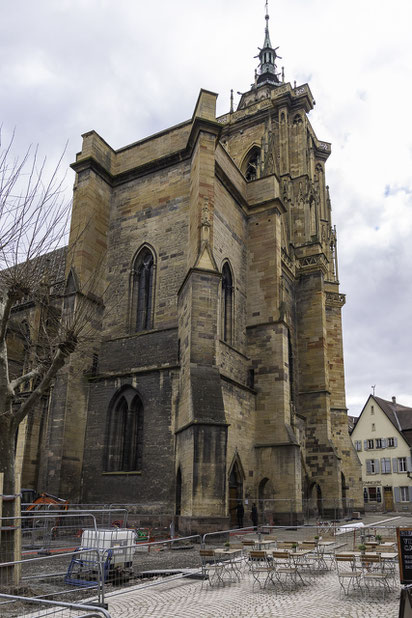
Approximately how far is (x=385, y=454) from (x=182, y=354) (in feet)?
99.5

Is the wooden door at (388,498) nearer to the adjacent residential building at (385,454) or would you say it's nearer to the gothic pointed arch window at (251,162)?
the adjacent residential building at (385,454)

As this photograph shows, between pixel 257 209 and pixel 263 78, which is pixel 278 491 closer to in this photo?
pixel 257 209

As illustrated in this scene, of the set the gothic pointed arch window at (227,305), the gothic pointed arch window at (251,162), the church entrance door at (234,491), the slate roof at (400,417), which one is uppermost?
Result: the gothic pointed arch window at (251,162)

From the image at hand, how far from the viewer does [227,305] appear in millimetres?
20188

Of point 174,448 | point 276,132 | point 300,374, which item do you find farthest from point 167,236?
point 276,132

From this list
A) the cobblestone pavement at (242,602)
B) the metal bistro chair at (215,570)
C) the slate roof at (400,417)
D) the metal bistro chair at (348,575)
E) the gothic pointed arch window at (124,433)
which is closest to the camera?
the cobblestone pavement at (242,602)

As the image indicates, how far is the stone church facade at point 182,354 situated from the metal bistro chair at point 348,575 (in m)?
5.10

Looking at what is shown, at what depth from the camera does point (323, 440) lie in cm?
2492

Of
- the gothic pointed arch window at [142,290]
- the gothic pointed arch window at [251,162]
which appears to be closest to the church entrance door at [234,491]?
the gothic pointed arch window at [142,290]

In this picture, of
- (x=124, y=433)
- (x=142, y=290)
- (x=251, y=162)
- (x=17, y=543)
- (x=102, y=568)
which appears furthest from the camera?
(x=251, y=162)

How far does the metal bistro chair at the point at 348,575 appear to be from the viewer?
Result: 8164 millimetres

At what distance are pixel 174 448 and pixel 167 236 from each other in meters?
7.55

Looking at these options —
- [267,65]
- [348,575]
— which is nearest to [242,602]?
[348,575]

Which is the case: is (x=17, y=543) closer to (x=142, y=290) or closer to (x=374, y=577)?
(x=374, y=577)
